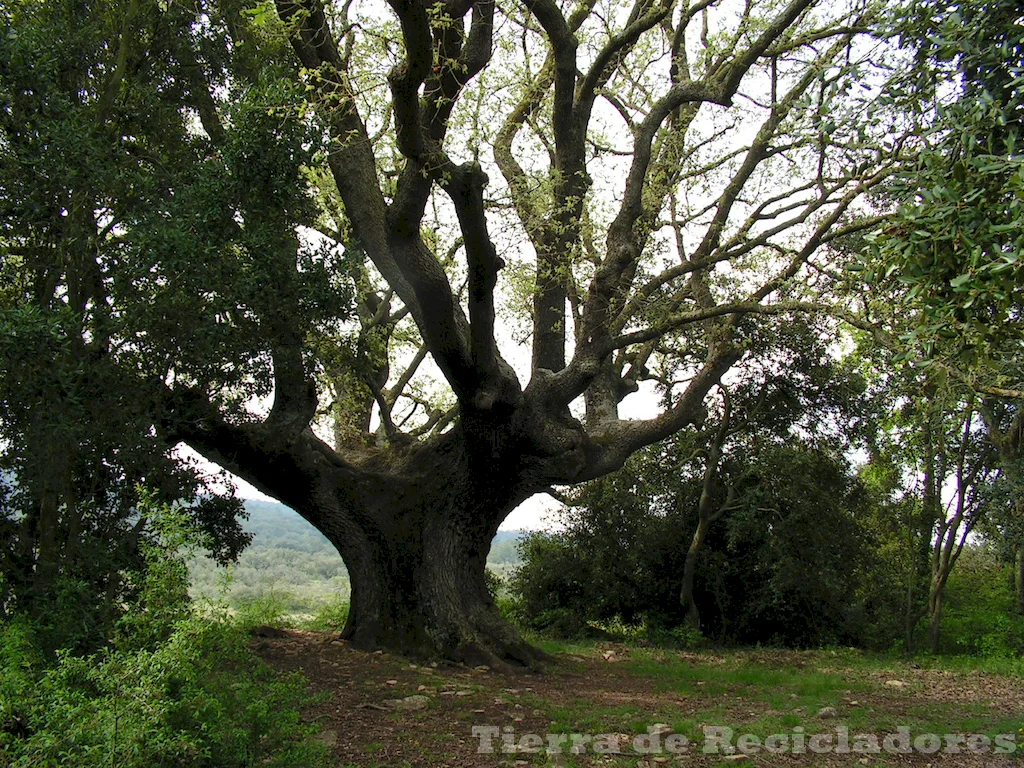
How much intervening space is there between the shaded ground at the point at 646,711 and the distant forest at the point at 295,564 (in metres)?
2.26

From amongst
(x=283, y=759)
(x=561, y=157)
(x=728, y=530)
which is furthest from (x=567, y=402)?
(x=283, y=759)

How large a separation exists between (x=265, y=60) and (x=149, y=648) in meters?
6.33

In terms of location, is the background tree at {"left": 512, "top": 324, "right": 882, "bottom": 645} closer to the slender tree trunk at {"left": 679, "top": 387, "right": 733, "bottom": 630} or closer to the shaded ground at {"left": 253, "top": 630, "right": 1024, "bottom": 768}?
the slender tree trunk at {"left": 679, "top": 387, "right": 733, "bottom": 630}

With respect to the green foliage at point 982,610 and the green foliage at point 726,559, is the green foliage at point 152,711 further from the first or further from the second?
the green foliage at point 982,610

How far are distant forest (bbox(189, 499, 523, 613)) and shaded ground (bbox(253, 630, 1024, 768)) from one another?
2.26 meters

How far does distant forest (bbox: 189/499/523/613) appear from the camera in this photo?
12294mm

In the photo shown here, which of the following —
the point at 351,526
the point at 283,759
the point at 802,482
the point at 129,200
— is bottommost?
the point at 283,759

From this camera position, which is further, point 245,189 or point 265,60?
point 265,60

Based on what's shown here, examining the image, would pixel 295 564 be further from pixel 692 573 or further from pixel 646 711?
pixel 646 711

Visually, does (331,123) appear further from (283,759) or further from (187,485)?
(283,759)

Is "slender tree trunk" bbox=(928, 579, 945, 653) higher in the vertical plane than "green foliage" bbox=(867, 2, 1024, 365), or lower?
lower

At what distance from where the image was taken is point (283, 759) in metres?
4.14

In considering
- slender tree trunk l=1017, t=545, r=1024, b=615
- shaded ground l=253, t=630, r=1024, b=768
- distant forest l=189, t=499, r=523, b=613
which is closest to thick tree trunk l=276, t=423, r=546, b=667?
shaded ground l=253, t=630, r=1024, b=768

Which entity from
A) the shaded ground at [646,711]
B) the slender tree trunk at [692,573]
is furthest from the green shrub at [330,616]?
the slender tree trunk at [692,573]
